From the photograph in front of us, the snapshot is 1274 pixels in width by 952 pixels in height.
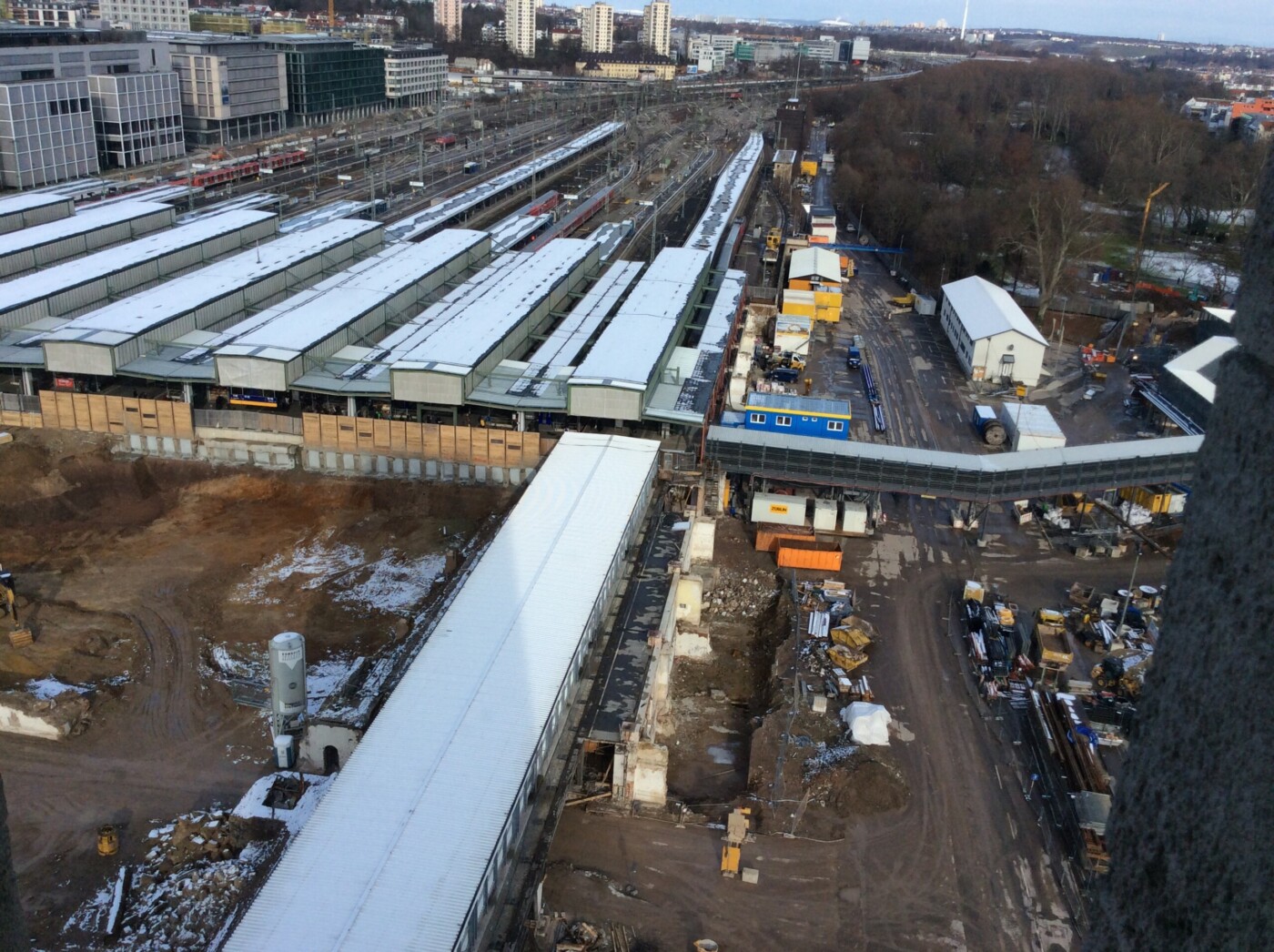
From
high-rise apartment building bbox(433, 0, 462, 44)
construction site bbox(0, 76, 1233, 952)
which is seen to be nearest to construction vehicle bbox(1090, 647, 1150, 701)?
construction site bbox(0, 76, 1233, 952)

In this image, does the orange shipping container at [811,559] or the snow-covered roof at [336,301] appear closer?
the orange shipping container at [811,559]

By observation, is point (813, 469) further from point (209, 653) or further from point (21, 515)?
point (21, 515)

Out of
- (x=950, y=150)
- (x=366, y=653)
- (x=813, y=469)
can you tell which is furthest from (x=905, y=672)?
(x=950, y=150)

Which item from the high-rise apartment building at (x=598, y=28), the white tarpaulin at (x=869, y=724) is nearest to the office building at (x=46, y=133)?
the white tarpaulin at (x=869, y=724)

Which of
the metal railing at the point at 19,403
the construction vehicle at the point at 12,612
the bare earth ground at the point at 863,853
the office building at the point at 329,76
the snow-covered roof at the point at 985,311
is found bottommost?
the bare earth ground at the point at 863,853

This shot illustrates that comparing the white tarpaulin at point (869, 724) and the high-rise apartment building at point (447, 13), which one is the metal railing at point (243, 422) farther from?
the high-rise apartment building at point (447, 13)

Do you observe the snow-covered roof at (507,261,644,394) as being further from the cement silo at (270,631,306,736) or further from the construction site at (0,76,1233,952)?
the cement silo at (270,631,306,736)

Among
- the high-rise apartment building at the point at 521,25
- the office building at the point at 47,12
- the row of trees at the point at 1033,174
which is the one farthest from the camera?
the high-rise apartment building at the point at 521,25
